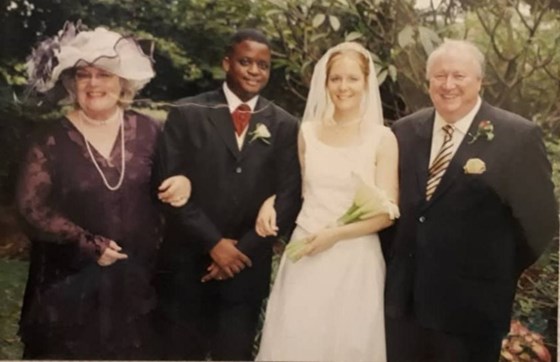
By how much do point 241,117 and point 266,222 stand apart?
359 mm

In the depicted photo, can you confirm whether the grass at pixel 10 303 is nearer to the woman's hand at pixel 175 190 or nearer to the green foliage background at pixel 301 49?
the green foliage background at pixel 301 49

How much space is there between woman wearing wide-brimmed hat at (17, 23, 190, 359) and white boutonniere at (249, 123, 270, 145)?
0.90 feet

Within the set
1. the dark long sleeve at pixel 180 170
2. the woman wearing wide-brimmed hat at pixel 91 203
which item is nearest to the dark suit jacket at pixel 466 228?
the dark long sleeve at pixel 180 170

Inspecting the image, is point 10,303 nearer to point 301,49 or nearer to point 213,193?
point 213,193

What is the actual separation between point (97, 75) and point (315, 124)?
2.41 ft

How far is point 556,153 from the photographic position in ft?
8.87

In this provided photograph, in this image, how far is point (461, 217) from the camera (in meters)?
2.63

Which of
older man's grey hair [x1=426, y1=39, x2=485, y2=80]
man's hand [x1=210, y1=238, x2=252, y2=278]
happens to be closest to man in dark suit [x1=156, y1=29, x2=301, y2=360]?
man's hand [x1=210, y1=238, x2=252, y2=278]

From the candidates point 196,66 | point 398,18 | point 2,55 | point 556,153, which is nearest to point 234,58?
point 196,66

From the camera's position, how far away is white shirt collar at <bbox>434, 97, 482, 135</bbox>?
266 centimetres

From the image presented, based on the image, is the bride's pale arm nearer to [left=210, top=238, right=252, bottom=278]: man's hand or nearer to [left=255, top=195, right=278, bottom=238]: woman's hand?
[left=255, top=195, right=278, bottom=238]: woman's hand

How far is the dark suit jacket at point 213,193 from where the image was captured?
8.59ft

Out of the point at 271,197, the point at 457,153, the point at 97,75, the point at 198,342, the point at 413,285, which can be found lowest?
A: the point at 198,342

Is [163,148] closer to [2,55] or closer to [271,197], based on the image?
[271,197]
